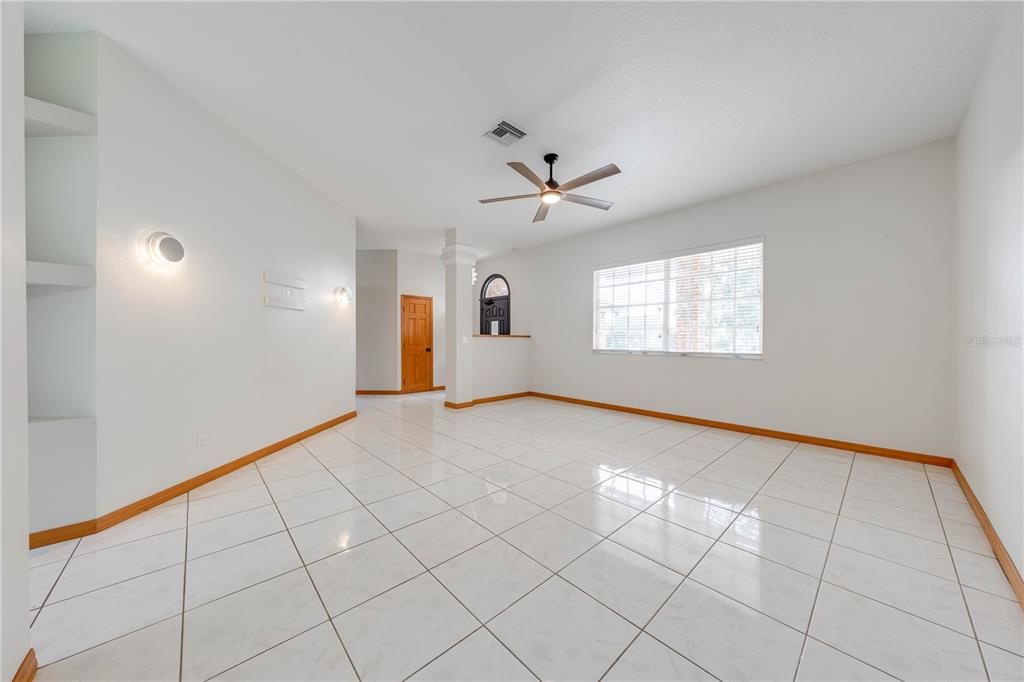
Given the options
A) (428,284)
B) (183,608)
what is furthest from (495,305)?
(183,608)

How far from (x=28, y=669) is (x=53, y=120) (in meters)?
2.66

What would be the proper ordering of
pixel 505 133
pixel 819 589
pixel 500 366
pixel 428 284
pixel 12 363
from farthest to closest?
pixel 428 284 < pixel 500 366 < pixel 505 133 < pixel 819 589 < pixel 12 363

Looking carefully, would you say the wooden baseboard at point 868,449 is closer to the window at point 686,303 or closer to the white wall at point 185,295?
the window at point 686,303

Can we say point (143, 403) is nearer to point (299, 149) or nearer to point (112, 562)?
point (112, 562)

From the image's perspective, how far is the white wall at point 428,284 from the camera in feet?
23.9

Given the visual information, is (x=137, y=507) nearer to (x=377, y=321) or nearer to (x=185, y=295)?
(x=185, y=295)

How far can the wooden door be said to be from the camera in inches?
289

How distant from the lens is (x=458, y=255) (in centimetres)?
582

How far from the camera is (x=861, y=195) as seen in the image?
349 centimetres

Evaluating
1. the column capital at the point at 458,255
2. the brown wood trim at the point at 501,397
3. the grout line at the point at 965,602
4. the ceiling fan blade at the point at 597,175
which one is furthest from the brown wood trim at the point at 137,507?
the grout line at the point at 965,602

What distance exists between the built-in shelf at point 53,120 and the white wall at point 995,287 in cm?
510

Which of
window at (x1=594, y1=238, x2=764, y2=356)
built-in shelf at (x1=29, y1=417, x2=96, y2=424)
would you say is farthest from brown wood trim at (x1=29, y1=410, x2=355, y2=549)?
window at (x1=594, y1=238, x2=764, y2=356)

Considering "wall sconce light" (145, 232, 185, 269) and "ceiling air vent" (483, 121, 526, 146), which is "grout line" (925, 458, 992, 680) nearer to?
"ceiling air vent" (483, 121, 526, 146)

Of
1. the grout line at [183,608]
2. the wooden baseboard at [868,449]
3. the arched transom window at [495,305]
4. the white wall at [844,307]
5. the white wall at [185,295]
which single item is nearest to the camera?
the grout line at [183,608]
